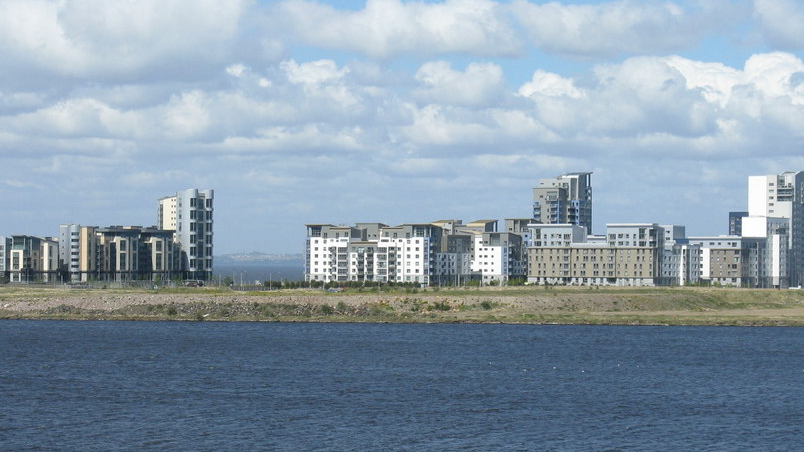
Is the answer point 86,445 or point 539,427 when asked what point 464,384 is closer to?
point 539,427

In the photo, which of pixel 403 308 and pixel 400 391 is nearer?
pixel 400 391

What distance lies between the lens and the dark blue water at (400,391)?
56.6m

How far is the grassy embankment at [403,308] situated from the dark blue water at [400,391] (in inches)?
648

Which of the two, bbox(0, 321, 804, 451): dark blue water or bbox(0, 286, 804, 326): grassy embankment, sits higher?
bbox(0, 286, 804, 326): grassy embankment

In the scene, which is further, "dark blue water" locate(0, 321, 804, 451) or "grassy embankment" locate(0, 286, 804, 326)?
"grassy embankment" locate(0, 286, 804, 326)

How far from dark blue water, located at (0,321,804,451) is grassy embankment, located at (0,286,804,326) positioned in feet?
54.0

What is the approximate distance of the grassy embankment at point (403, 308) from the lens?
134750mm

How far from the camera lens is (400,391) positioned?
7331 centimetres

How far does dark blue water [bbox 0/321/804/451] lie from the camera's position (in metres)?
56.6

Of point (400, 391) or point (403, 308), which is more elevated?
point (403, 308)

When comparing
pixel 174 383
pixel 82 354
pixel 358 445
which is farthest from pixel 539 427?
pixel 82 354

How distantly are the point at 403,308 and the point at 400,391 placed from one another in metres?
66.6

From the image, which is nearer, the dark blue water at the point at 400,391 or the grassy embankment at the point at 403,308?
the dark blue water at the point at 400,391

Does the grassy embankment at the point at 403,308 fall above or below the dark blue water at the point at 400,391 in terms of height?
above
